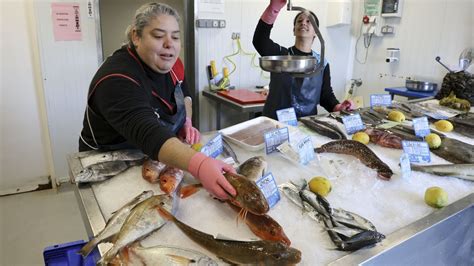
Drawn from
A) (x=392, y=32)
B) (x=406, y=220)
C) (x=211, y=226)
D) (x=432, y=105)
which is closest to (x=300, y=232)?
(x=211, y=226)

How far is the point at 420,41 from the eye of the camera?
409 cm

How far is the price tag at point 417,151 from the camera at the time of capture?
62.9 inches

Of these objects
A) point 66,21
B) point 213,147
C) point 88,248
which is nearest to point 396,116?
point 213,147

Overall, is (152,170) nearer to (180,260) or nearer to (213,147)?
(213,147)

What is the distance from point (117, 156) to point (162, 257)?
72cm

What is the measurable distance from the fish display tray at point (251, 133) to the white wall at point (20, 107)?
218cm

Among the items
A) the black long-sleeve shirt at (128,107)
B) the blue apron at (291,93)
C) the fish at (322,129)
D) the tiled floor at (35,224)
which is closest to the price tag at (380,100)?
the blue apron at (291,93)

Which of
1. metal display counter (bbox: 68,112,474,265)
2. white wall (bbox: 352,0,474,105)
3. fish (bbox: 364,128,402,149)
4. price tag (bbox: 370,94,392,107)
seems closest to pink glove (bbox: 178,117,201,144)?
metal display counter (bbox: 68,112,474,265)

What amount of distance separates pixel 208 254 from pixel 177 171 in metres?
0.43

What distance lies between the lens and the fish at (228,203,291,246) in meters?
0.98

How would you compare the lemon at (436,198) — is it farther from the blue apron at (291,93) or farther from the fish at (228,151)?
the blue apron at (291,93)

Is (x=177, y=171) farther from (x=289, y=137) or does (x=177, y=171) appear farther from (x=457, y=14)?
(x=457, y=14)

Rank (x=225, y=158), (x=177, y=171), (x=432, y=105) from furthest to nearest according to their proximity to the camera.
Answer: (x=432, y=105), (x=225, y=158), (x=177, y=171)

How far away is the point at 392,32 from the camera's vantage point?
436 cm
